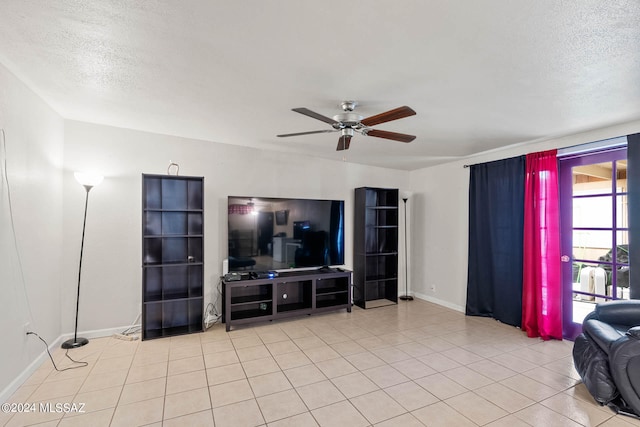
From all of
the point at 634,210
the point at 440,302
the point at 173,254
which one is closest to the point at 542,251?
the point at 634,210

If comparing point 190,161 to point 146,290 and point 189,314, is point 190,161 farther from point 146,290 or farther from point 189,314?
point 189,314

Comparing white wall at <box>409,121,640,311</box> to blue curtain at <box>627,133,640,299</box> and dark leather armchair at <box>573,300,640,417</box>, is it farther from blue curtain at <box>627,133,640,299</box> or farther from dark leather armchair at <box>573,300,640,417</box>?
dark leather armchair at <box>573,300,640,417</box>

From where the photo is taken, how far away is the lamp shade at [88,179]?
3064 millimetres

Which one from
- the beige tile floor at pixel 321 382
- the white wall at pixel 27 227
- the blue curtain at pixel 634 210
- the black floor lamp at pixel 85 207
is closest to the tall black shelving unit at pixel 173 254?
the beige tile floor at pixel 321 382

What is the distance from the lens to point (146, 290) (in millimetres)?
3486

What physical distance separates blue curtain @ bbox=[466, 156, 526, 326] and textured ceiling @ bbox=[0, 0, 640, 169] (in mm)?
1028

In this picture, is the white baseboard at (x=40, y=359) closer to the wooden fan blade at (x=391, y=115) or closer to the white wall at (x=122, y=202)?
the white wall at (x=122, y=202)

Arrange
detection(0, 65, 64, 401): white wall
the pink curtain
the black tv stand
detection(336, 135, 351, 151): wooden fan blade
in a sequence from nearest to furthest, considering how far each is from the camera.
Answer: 1. detection(0, 65, 64, 401): white wall
2. detection(336, 135, 351, 151): wooden fan blade
3. the pink curtain
4. the black tv stand

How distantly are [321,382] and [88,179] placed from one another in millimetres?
3090

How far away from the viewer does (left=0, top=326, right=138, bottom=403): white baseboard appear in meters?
2.24

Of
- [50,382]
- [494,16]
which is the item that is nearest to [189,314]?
[50,382]

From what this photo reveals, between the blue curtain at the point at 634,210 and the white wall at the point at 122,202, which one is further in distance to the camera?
the white wall at the point at 122,202

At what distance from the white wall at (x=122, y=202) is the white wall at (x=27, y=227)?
14cm

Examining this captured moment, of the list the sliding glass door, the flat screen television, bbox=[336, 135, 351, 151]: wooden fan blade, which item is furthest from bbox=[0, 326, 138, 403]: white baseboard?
the sliding glass door
